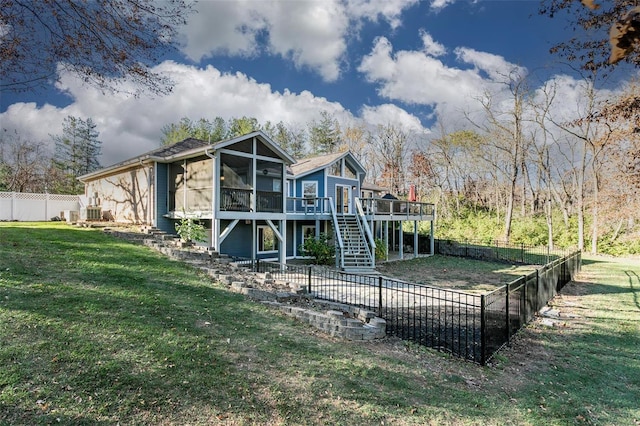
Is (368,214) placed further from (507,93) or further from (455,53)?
(507,93)

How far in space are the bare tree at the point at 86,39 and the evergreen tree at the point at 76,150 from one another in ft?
122

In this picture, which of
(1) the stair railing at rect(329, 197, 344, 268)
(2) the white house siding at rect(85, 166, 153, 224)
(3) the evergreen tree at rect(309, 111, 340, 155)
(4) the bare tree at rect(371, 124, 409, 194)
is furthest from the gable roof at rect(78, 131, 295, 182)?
(4) the bare tree at rect(371, 124, 409, 194)

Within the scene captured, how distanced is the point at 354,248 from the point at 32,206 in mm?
19289

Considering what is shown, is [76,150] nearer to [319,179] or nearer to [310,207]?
[319,179]

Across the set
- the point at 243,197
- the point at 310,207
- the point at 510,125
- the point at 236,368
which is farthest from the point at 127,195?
the point at 510,125

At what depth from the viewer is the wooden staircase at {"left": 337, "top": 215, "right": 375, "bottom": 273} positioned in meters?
15.8

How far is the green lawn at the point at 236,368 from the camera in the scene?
3717 millimetres

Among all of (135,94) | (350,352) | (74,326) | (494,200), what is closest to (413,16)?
(135,94)

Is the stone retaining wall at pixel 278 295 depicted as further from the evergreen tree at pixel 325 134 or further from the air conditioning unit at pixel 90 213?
the evergreen tree at pixel 325 134

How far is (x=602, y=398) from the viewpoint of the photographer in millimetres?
4855

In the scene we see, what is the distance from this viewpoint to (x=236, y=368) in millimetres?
4605

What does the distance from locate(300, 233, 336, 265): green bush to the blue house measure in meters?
0.79

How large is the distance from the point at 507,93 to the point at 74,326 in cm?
3120

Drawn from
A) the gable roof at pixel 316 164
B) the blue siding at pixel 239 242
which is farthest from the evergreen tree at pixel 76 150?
the blue siding at pixel 239 242
